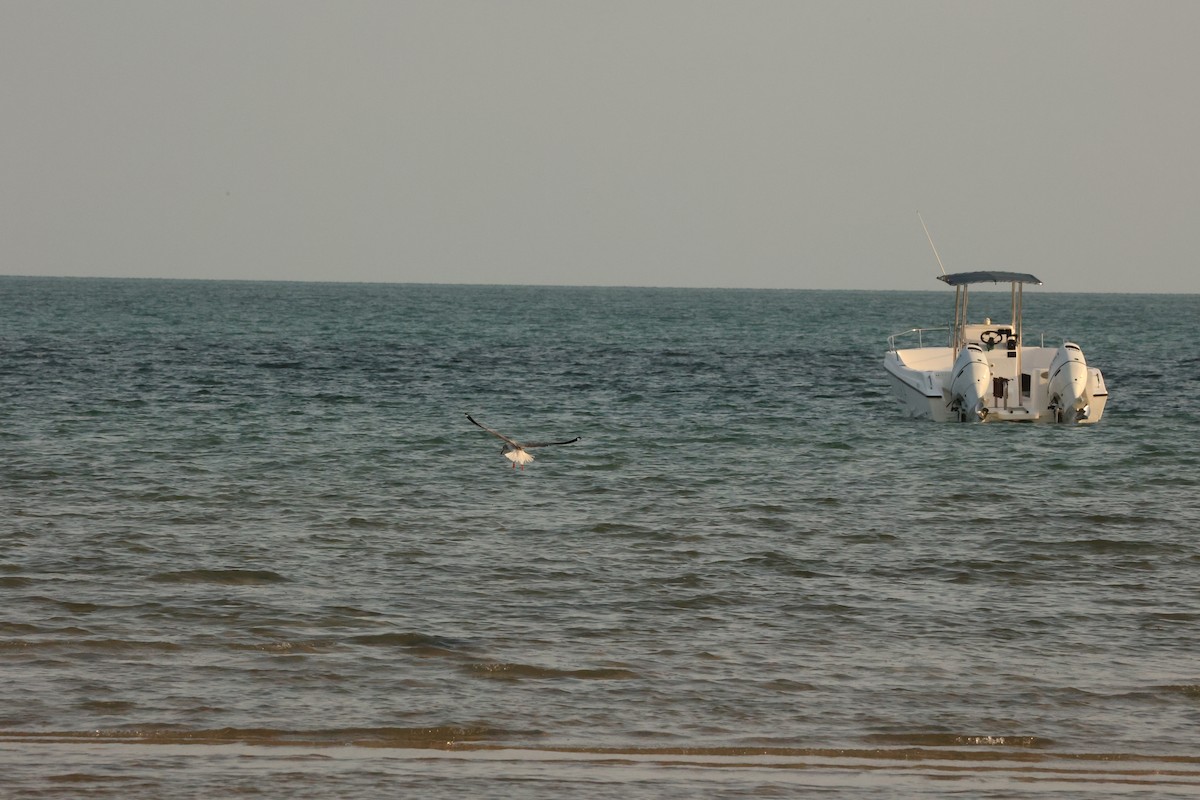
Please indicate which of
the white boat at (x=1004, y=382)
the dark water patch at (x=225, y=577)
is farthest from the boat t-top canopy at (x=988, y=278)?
the dark water patch at (x=225, y=577)

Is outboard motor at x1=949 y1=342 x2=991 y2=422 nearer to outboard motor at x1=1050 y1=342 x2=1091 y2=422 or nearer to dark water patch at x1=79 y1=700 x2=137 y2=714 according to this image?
outboard motor at x1=1050 y1=342 x2=1091 y2=422

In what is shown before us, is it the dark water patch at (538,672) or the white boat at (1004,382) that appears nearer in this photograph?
the dark water patch at (538,672)

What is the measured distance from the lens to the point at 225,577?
1488cm

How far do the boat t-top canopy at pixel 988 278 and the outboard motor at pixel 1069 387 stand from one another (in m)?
2.72

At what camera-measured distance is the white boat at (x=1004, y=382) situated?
31953mm

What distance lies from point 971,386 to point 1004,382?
169cm

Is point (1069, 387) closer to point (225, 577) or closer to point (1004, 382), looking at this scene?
point (1004, 382)

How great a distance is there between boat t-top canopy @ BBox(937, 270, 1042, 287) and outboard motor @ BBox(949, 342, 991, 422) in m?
3.12

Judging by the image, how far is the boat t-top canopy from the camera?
115ft

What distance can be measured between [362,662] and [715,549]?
20.3 feet

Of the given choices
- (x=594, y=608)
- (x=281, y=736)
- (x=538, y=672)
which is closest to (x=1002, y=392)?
(x=594, y=608)

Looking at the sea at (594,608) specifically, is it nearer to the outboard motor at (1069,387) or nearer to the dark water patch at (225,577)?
the dark water patch at (225,577)

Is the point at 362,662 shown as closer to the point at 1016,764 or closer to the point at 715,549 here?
the point at 1016,764

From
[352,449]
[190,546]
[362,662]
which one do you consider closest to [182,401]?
[352,449]
